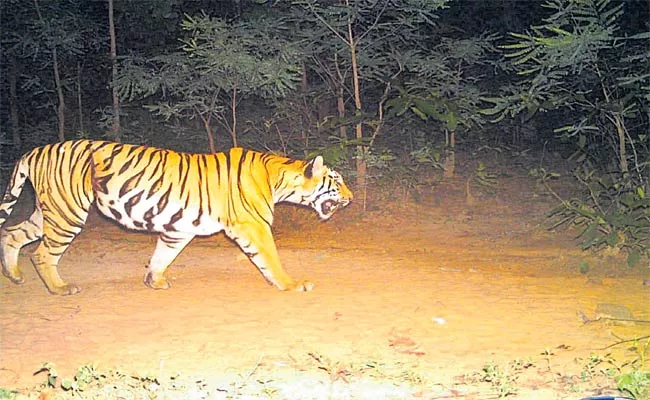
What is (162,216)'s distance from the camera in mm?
6648

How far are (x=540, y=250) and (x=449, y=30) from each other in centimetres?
590

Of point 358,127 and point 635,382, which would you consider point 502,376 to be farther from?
point 358,127

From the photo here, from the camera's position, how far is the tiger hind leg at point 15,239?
6848 millimetres

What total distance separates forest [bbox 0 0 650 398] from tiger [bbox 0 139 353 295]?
64cm

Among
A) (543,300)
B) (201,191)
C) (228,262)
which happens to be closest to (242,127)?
(228,262)

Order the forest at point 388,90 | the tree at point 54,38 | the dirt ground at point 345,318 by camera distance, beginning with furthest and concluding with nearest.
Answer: the tree at point 54,38 < the forest at point 388,90 < the dirt ground at point 345,318

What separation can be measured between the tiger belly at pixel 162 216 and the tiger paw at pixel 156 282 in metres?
0.38

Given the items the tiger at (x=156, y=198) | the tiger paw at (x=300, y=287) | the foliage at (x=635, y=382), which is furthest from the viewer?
the tiger at (x=156, y=198)

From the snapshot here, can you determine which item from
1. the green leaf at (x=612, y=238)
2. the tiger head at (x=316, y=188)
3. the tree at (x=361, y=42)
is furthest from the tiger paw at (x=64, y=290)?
the tree at (x=361, y=42)

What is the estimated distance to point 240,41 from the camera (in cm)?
1036

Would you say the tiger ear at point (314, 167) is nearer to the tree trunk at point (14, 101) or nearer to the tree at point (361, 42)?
the tree at point (361, 42)

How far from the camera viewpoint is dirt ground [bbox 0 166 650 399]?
4492 millimetres

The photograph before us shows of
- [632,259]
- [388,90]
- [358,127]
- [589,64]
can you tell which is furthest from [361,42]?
[632,259]

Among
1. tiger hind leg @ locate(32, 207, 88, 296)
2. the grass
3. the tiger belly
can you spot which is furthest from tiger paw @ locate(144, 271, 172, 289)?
the grass
